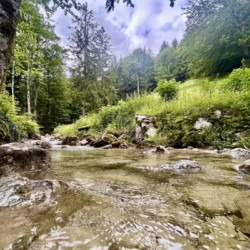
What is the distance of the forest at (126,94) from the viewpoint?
6301 mm

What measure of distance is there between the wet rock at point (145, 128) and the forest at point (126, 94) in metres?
0.27

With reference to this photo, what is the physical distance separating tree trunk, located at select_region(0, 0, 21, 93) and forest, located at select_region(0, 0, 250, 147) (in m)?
2.87

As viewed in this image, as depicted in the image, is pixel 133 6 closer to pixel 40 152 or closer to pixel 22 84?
pixel 40 152

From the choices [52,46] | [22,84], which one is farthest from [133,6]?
[22,84]

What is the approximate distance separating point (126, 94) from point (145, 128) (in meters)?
10.8

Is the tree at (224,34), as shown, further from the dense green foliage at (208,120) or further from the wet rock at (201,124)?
the wet rock at (201,124)

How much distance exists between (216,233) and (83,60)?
22.8m

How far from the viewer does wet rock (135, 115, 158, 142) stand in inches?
290

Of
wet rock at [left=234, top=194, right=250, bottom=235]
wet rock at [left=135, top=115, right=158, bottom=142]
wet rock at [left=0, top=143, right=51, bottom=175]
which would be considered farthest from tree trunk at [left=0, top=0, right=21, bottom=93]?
wet rock at [left=135, top=115, right=158, bottom=142]

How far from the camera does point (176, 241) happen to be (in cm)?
105

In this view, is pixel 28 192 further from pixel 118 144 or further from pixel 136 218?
pixel 118 144

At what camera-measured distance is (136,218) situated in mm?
1330

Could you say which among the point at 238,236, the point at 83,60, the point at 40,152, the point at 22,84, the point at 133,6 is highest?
the point at 83,60

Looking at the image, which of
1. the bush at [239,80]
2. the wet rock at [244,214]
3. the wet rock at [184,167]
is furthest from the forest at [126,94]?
the wet rock at [244,214]
